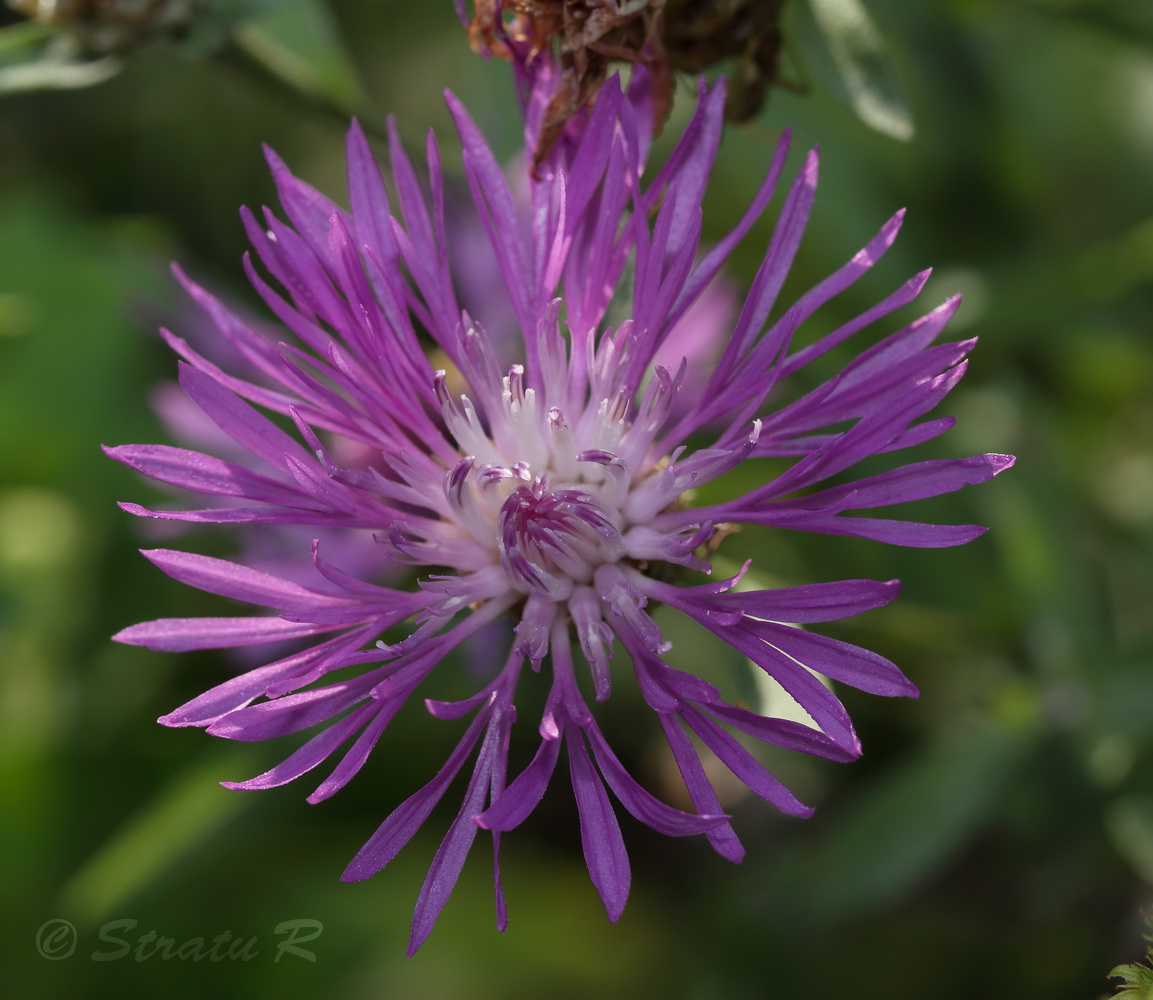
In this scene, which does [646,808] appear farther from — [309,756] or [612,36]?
[612,36]

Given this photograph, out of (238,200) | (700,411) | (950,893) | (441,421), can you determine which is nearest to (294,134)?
(238,200)

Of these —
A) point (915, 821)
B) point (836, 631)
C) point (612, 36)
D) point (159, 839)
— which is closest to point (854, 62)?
point (612, 36)

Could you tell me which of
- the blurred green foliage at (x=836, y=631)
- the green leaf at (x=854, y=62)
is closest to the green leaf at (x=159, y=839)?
the blurred green foliage at (x=836, y=631)

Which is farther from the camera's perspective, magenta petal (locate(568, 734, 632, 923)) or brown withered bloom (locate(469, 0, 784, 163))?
brown withered bloom (locate(469, 0, 784, 163))

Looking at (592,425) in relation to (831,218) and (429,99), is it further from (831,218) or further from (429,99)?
(429,99)

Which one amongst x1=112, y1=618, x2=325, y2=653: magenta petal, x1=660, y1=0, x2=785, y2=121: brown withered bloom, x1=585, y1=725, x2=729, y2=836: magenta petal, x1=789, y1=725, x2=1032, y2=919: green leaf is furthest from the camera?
x1=789, y1=725, x2=1032, y2=919: green leaf

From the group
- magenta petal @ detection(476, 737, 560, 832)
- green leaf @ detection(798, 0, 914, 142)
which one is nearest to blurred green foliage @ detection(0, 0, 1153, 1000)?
green leaf @ detection(798, 0, 914, 142)

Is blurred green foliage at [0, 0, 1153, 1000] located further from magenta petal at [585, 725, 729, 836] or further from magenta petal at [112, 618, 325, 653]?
magenta petal at [112, 618, 325, 653]
